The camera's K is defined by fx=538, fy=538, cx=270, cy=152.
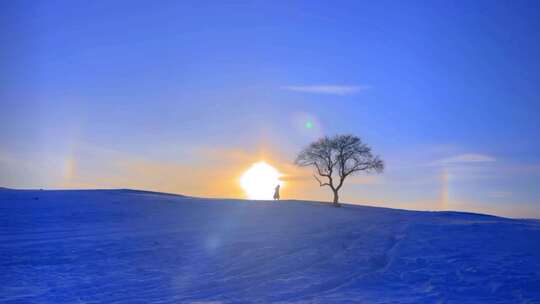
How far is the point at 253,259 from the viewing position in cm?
2117

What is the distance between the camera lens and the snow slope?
16.5 meters

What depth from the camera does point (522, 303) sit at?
15.9 meters

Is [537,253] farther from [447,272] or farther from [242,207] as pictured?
[242,207]

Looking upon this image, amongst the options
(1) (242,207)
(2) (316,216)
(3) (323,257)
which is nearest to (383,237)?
(3) (323,257)

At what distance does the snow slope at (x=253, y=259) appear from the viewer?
16.5 metres

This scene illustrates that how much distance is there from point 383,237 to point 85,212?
59.2ft

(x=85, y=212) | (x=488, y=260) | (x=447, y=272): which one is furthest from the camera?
(x=85, y=212)

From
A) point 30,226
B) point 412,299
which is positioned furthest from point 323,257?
point 30,226

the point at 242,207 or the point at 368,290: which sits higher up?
the point at 242,207

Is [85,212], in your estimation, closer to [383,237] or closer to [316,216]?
[316,216]

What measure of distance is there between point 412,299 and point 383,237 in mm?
10843

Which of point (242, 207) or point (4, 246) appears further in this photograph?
point (242, 207)

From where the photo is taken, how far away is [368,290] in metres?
17.0

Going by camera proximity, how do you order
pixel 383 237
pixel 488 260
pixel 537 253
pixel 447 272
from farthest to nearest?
pixel 383 237 → pixel 537 253 → pixel 488 260 → pixel 447 272
